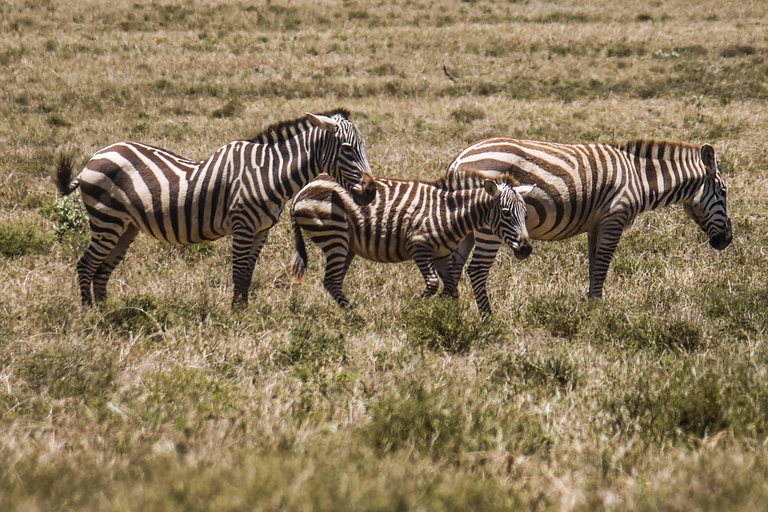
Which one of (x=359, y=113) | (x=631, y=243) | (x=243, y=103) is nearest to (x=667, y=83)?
(x=359, y=113)

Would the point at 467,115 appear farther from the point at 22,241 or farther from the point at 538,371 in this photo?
the point at 538,371

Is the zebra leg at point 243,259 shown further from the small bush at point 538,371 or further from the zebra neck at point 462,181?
the small bush at point 538,371

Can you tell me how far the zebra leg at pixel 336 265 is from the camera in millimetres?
7500

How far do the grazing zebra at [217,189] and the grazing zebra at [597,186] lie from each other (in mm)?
1528

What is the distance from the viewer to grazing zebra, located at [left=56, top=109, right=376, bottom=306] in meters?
7.09

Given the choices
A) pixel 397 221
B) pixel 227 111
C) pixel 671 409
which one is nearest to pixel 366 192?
pixel 397 221

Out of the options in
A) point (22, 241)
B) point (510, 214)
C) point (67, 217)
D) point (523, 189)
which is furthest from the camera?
point (67, 217)

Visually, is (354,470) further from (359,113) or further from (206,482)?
(359,113)

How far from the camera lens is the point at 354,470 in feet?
9.75

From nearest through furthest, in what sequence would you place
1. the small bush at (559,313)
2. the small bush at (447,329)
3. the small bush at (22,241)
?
1. the small bush at (447,329)
2. the small bush at (559,313)
3. the small bush at (22,241)

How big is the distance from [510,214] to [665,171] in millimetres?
2427

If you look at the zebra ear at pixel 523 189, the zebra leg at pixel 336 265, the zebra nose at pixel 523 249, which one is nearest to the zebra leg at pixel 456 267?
the zebra ear at pixel 523 189

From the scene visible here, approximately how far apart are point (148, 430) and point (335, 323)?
2.69 meters

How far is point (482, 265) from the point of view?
7469 mm
